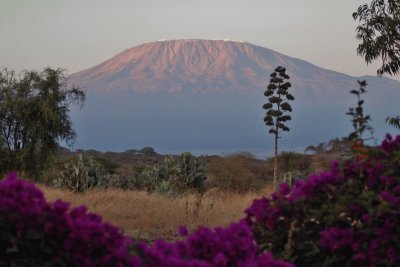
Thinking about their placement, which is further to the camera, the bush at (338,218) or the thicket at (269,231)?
the bush at (338,218)

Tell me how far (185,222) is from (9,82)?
20.2m

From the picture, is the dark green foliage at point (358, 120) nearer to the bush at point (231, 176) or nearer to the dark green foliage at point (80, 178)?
the dark green foliage at point (80, 178)

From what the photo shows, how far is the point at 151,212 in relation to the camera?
39.5 feet

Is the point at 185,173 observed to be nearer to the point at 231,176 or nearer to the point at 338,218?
the point at 231,176

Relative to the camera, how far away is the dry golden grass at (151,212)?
33.9 feet

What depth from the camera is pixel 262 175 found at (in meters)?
40.9

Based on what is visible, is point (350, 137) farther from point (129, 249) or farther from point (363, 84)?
point (129, 249)

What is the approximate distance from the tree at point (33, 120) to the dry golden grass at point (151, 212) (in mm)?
13472

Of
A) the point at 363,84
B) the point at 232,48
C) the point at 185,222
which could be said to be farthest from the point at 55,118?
the point at 232,48

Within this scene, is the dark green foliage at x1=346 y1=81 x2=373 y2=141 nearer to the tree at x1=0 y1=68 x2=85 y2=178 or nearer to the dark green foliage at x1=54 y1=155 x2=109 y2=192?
the dark green foliage at x1=54 y1=155 x2=109 y2=192

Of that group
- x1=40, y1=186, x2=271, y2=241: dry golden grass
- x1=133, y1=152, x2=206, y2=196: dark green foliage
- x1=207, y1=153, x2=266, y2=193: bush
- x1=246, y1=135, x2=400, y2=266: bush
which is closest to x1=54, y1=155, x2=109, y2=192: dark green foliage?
x1=133, y1=152, x2=206, y2=196: dark green foliage

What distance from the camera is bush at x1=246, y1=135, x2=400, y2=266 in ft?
12.7

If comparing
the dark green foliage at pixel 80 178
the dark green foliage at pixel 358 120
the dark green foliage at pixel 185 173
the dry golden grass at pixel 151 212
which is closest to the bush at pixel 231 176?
the dark green foliage at pixel 185 173

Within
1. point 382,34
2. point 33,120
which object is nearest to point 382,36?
point 382,34
